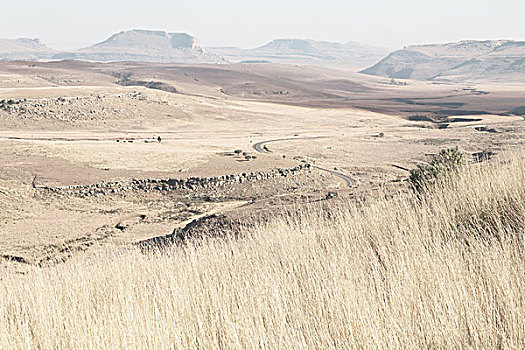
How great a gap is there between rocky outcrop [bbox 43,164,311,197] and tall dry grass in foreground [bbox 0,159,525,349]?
29251 millimetres

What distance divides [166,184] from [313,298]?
3391 cm

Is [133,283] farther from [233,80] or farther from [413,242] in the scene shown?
[233,80]

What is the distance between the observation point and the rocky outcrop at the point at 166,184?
113ft

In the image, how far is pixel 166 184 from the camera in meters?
37.6

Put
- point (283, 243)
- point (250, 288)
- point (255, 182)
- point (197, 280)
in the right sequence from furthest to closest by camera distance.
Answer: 1. point (255, 182)
2. point (283, 243)
3. point (197, 280)
4. point (250, 288)

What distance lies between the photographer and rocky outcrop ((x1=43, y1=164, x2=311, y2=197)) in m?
34.3

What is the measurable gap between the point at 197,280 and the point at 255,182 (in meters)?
33.7

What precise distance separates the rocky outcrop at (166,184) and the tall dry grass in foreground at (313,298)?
96.0ft

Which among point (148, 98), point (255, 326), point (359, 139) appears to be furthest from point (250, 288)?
point (148, 98)

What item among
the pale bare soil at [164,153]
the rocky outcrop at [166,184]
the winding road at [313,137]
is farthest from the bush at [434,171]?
the winding road at [313,137]

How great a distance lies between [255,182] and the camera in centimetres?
3909

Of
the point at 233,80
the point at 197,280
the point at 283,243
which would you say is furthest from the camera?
the point at 233,80

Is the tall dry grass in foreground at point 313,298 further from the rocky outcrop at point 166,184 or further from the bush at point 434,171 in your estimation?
the rocky outcrop at point 166,184

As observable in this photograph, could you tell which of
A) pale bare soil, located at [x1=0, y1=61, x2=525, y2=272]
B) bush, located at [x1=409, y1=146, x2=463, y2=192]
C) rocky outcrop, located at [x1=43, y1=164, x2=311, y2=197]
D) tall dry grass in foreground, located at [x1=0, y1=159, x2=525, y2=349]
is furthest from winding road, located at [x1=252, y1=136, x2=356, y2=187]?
tall dry grass in foreground, located at [x1=0, y1=159, x2=525, y2=349]
